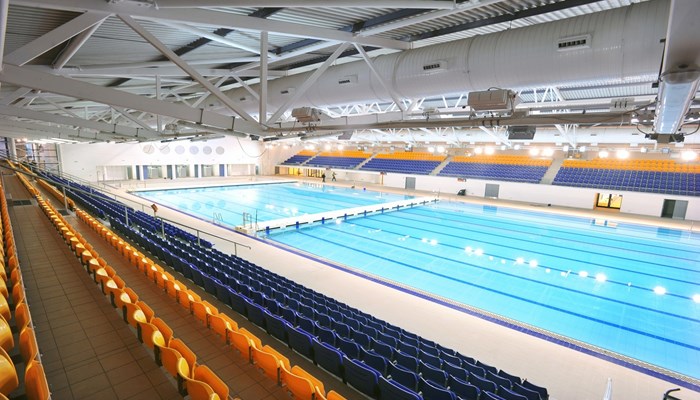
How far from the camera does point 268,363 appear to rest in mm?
3725

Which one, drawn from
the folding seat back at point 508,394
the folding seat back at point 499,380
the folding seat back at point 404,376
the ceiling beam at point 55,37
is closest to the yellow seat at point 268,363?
the folding seat back at point 404,376

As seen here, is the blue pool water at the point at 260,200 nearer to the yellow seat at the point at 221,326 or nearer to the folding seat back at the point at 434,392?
the yellow seat at the point at 221,326

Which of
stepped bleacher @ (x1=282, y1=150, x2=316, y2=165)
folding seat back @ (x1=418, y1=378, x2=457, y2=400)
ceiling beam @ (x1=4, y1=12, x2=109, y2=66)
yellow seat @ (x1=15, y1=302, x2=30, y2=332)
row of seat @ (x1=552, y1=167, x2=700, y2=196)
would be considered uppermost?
ceiling beam @ (x1=4, y1=12, x2=109, y2=66)

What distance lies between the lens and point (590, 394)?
181 inches

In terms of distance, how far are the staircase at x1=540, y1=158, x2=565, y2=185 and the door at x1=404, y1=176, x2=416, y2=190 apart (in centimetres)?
1049

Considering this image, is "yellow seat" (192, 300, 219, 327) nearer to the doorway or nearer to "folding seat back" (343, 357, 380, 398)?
"folding seat back" (343, 357, 380, 398)

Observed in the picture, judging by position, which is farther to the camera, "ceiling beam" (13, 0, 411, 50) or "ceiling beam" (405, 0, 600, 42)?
"ceiling beam" (405, 0, 600, 42)

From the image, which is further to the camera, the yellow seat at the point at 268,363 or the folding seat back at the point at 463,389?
the folding seat back at the point at 463,389

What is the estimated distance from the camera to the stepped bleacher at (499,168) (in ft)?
83.9

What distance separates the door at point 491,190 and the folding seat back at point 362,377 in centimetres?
2510

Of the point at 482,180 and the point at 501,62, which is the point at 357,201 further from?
the point at 501,62

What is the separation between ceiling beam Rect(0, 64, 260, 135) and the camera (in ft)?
10.3

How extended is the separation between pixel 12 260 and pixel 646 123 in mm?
9758

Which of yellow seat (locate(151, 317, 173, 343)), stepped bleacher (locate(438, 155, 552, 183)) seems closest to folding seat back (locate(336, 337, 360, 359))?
yellow seat (locate(151, 317, 173, 343))
